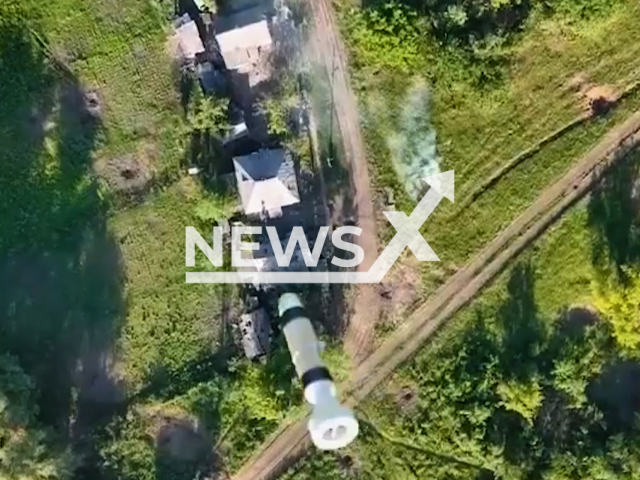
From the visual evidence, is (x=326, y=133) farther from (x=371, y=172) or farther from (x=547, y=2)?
(x=547, y=2)

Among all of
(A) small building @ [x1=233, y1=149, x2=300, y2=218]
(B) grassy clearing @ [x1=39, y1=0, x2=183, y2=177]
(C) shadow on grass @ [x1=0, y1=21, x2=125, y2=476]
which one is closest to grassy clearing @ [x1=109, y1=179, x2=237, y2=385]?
(C) shadow on grass @ [x1=0, y1=21, x2=125, y2=476]

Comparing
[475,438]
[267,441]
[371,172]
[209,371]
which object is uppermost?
[371,172]

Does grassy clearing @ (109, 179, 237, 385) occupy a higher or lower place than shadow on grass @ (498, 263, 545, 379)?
higher

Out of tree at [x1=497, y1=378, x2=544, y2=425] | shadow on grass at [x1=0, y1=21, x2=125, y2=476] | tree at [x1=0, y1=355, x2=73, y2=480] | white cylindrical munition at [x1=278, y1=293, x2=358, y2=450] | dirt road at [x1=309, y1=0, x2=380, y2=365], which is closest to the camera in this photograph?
tree at [x1=0, y1=355, x2=73, y2=480]

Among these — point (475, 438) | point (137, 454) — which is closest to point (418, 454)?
point (475, 438)

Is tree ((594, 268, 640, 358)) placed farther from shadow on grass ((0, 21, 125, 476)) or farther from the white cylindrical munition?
shadow on grass ((0, 21, 125, 476))

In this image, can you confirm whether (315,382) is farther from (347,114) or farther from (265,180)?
(347,114)
